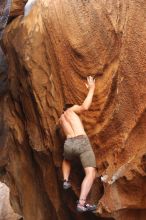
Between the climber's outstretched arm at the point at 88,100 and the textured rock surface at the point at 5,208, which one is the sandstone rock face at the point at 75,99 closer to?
the climber's outstretched arm at the point at 88,100

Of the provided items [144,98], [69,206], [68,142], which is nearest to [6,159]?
[69,206]

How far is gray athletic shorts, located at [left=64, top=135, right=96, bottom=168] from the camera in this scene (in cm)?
597

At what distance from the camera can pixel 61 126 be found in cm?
654

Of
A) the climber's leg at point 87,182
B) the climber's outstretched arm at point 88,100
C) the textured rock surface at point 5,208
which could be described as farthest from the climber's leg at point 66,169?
the textured rock surface at point 5,208

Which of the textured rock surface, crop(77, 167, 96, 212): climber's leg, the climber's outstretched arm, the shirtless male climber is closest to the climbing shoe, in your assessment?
the shirtless male climber

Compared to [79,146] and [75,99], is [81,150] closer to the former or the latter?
[79,146]

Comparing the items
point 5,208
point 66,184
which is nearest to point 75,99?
point 66,184

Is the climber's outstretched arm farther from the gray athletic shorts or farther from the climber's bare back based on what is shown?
the gray athletic shorts

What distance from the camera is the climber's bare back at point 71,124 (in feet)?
20.4

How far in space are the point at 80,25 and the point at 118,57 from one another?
3.54 feet

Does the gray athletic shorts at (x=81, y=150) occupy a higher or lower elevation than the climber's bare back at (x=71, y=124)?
lower

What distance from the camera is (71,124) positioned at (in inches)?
249

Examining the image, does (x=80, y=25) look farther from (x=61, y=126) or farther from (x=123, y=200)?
(x=123, y=200)

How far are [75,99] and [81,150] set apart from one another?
1.03m
